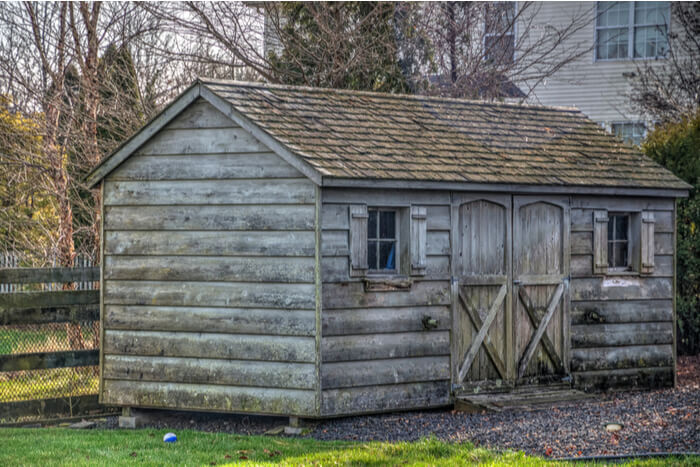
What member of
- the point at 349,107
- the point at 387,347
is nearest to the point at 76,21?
the point at 349,107

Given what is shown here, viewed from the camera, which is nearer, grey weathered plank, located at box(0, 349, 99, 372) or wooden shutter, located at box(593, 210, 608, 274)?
grey weathered plank, located at box(0, 349, 99, 372)

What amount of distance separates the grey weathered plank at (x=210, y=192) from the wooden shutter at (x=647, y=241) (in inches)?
204

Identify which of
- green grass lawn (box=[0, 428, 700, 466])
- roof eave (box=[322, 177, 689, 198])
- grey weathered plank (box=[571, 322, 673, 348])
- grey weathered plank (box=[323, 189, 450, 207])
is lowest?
green grass lawn (box=[0, 428, 700, 466])

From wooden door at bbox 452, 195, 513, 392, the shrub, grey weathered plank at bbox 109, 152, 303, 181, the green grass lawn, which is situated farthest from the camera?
the shrub

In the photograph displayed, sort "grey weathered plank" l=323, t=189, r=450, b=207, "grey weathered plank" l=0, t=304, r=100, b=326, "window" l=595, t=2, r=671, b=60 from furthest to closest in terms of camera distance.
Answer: "window" l=595, t=2, r=671, b=60 < "grey weathered plank" l=0, t=304, r=100, b=326 < "grey weathered plank" l=323, t=189, r=450, b=207

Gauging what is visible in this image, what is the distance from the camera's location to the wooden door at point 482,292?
38.4 ft

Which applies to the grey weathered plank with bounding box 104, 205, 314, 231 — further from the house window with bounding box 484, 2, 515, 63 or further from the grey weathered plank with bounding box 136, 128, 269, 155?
the house window with bounding box 484, 2, 515, 63

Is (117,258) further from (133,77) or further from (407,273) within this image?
(133,77)

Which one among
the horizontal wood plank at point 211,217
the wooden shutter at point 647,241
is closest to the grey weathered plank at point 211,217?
the horizontal wood plank at point 211,217

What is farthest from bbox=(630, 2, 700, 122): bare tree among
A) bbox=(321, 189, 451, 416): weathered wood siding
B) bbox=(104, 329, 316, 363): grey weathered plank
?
bbox=(104, 329, 316, 363): grey weathered plank

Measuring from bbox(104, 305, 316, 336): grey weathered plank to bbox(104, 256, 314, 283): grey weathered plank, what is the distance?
0.37 metres

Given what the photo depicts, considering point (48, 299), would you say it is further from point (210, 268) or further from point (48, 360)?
point (210, 268)

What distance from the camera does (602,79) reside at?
24891mm

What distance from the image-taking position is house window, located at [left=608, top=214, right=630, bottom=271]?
43.1 ft
